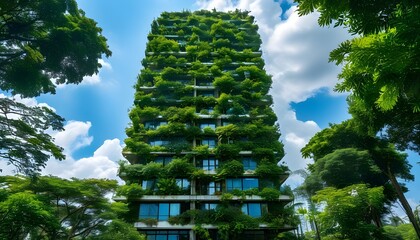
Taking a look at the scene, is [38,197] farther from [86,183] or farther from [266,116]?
[266,116]

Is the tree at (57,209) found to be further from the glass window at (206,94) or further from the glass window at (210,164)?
the glass window at (206,94)

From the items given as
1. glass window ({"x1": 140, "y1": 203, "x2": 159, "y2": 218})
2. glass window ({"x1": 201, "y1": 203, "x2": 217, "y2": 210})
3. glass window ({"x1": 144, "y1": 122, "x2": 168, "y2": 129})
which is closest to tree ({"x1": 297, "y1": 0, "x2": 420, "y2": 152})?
glass window ({"x1": 201, "y1": 203, "x2": 217, "y2": 210})

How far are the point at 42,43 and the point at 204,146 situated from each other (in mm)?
20493

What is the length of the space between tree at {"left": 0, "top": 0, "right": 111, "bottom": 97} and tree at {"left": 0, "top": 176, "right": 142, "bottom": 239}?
5796 millimetres

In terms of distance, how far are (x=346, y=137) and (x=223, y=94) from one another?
15.1 m

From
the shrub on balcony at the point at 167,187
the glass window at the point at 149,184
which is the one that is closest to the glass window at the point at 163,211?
the shrub on balcony at the point at 167,187

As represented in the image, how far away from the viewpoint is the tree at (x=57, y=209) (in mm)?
15859

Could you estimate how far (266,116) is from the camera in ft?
118

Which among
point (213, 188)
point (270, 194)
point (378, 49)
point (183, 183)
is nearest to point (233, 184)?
point (213, 188)

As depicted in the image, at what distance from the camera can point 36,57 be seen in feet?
45.9

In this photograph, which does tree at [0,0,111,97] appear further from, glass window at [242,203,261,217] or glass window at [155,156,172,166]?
glass window at [242,203,261,217]

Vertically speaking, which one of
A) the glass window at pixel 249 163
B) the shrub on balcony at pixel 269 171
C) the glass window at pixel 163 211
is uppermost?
the glass window at pixel 249 163

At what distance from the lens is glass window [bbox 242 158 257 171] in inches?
1280

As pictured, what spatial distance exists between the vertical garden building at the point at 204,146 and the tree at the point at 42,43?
16.0m
